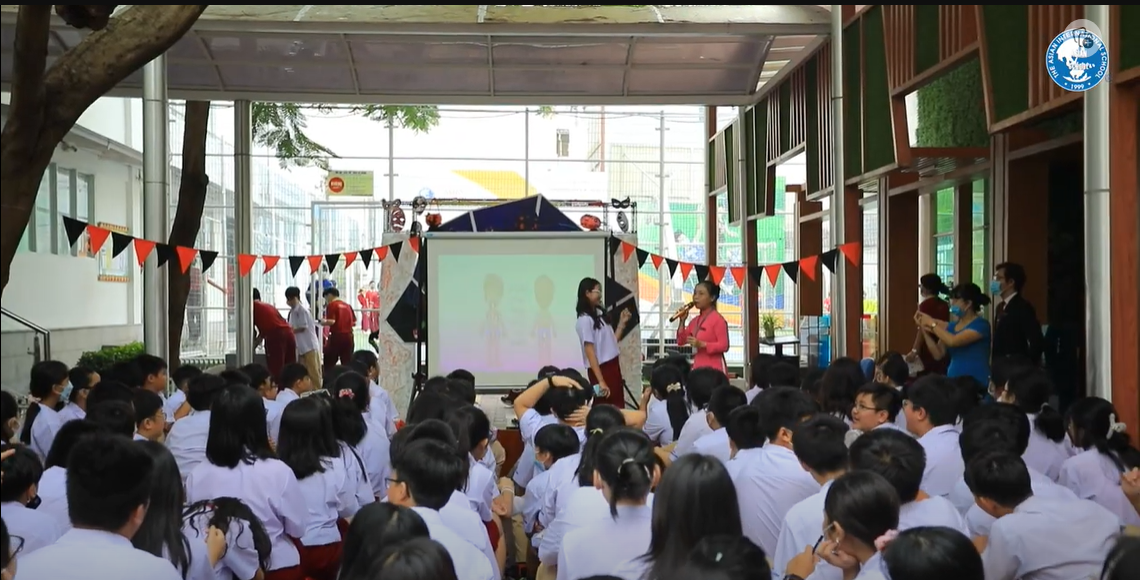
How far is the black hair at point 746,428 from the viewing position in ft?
14.3

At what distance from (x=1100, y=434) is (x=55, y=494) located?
406 cm

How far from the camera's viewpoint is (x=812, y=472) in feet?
12.7

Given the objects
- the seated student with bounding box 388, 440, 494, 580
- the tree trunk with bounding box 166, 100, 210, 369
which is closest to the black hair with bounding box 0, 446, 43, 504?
the seated student with bounding box 388, 440, 494, 580

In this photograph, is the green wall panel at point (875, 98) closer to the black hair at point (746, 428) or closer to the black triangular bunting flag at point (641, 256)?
the black triangular bunting flag at point (641, 256)

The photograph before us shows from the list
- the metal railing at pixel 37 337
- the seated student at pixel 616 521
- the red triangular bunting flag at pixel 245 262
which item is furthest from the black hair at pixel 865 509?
the metal railing at pixel 37 337

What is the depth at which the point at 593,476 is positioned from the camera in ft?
13.0

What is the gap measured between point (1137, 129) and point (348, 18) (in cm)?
687

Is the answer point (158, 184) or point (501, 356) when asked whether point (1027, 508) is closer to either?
point (501, 356)

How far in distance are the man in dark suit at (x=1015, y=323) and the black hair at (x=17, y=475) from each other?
5833mm

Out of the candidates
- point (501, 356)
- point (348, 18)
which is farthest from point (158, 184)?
point (501, 356)

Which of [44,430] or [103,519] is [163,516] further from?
[44,430]

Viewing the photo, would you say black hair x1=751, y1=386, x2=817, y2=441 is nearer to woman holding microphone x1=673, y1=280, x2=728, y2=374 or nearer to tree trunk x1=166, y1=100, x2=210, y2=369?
woman holding microphone x1=673, y1=280, x2=728, y2=374

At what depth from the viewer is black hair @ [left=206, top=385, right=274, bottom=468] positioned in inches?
162

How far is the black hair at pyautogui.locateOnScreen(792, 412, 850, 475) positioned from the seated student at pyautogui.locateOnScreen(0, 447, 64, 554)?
2359 mm
